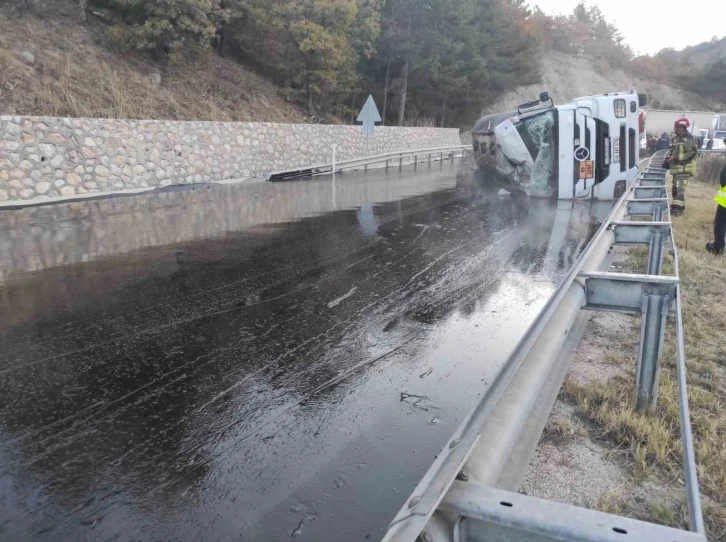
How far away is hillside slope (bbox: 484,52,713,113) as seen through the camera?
60219 millimetres

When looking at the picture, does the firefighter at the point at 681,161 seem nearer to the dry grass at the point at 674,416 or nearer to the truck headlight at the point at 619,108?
the truck headlight at the point at 619,108

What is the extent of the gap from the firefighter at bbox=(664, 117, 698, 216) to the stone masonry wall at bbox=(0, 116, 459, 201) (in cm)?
1221

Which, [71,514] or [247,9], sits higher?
[247,9]

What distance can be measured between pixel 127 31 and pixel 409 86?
22669 millimetres

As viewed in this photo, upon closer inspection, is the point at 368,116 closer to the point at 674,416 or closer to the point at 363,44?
the point at 363,44

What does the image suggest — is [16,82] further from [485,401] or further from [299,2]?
[485,401]

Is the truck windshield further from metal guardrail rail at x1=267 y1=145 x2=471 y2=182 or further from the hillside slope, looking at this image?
the hillside slope

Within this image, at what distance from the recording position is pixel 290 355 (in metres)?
4.95

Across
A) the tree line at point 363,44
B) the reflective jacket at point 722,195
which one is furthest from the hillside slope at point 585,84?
the reflective jacket at point 722,195

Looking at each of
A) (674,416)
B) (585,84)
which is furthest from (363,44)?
(585,84)

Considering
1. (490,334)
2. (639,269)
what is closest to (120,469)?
(490,334)

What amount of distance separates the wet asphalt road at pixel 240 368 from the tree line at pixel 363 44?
13.1 m

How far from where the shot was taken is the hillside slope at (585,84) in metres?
60.2

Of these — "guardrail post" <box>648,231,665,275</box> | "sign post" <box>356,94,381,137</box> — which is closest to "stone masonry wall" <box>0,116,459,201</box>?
"sign post" <box>356,94,381,137</box>
